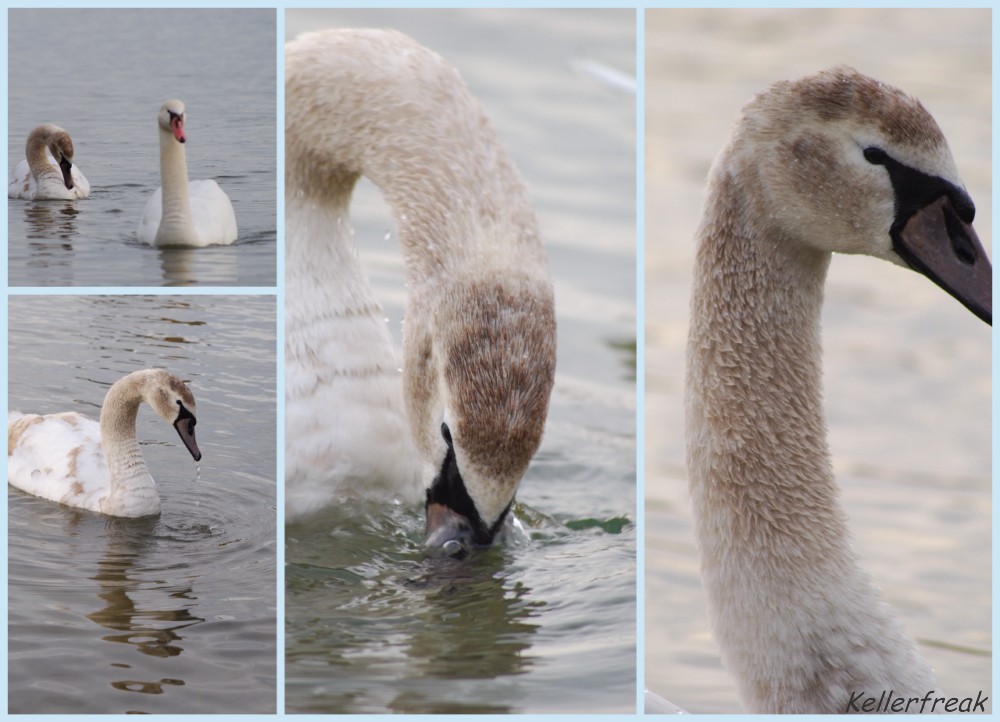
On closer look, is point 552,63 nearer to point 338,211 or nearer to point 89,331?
point 338,211

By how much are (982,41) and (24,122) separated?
18.6 feet

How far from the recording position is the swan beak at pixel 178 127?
3.50m

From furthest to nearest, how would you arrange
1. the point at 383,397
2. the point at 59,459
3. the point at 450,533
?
the point at 383,397
the point at 450,533
the point at 59,459

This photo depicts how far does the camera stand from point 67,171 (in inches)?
134

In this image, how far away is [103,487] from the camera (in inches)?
159

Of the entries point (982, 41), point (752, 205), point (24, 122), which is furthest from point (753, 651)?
point (982, 41)

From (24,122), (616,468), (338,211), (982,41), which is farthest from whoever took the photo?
(982,41)

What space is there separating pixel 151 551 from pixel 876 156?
1.96 meters

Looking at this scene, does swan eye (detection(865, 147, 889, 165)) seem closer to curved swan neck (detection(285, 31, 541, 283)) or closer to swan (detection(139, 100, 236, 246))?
curved swan neck (detection(285, 31, 541, 283))

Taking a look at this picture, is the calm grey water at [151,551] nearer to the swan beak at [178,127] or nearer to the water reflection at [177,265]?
the water reflection at [177,265]

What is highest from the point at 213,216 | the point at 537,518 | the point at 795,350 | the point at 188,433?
the point at 213,216

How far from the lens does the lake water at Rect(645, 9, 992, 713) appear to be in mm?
5160

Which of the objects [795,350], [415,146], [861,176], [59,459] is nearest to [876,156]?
[861,176]

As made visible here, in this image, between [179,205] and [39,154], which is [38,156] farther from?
[179,205]
